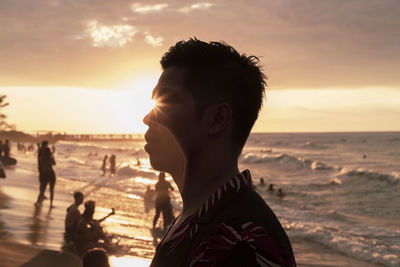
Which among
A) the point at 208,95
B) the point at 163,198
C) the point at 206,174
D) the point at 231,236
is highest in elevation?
the point at 208,95

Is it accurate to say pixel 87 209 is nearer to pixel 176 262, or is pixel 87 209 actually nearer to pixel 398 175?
pixel 176 262

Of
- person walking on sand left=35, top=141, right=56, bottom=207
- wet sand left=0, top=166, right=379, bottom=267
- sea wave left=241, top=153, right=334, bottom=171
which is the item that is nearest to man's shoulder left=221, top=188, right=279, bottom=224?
wet sand left=0, top=166, right=379, bottom=267

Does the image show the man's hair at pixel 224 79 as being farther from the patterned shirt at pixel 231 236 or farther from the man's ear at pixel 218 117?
the patterned shirt at pixel 231 236

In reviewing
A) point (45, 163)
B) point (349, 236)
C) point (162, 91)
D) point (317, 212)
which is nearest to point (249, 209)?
point (162, 91)

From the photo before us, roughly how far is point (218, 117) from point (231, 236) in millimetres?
399

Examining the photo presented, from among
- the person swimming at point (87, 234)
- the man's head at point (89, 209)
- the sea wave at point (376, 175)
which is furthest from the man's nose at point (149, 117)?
the sea wave at point (376, 175)

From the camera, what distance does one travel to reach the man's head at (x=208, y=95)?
4.22 ft

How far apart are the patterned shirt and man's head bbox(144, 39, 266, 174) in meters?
0.17

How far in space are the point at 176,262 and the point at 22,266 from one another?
7.86 meters

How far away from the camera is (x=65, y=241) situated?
10578 mm

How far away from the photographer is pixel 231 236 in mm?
1030

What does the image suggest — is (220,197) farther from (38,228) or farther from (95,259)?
(38,228)

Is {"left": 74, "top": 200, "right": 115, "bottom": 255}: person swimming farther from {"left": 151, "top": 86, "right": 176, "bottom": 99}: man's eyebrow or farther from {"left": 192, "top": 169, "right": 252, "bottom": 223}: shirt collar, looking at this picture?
{"left": 192, "top": 169, "right": 252, "bottom": 223}: shirt collar

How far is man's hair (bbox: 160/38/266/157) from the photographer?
129cm
